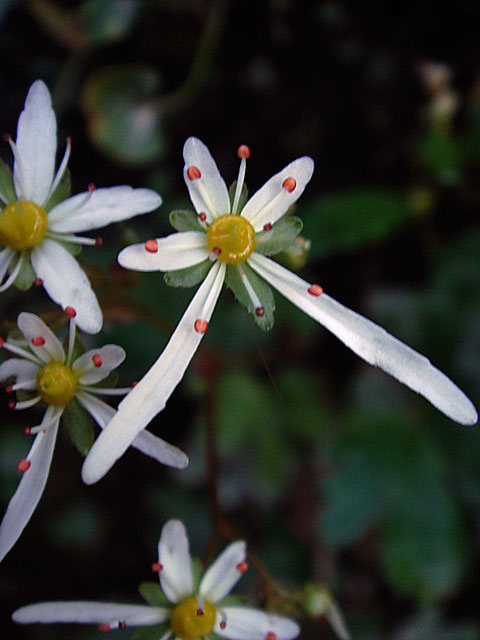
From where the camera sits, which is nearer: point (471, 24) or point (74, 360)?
point (74, 360)

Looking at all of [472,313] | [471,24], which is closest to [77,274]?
[472,313]

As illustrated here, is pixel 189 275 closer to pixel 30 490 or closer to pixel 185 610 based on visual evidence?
pixel 30 490

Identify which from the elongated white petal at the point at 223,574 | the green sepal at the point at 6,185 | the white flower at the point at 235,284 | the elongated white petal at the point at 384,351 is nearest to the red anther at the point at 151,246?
the white flower at the point at 235,284

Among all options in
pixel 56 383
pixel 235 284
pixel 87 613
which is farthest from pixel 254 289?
pixel 87 613

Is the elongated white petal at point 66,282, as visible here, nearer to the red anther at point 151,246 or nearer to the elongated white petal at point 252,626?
the red anther at point 151,246

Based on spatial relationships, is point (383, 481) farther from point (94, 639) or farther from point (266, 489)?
point (94, 639)

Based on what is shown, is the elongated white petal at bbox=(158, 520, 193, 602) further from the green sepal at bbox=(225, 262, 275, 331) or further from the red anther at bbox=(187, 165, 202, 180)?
the red anther at bbox=(187, 165, 202, 180)
